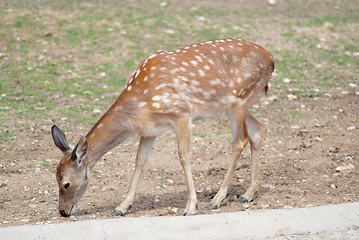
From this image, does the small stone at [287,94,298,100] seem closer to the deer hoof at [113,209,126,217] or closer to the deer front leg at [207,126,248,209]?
the deer front leg at [207,126,248,209]

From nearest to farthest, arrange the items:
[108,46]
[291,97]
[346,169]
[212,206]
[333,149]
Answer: [212,206] → [346,169] → [333,149] → [291,97] → [108,46]

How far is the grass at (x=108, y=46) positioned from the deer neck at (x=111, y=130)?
7.44ft

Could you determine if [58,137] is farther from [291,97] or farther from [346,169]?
[291,97]

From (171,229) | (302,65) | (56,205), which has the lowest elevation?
(302,65)

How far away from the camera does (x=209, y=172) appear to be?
23.6 ft

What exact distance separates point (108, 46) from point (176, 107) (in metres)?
6.07

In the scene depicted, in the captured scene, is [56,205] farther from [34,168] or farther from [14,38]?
[14,38]

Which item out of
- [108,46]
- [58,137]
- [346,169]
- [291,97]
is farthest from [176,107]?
[108,46]

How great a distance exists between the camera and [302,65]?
36.9 ft

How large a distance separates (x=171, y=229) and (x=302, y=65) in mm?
7010

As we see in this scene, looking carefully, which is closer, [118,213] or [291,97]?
[118,213]

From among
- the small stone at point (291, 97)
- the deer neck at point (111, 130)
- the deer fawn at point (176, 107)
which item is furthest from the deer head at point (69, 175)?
the small stone at point (291, 97)

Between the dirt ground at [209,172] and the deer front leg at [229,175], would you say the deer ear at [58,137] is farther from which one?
the deer front leg at [229,175]

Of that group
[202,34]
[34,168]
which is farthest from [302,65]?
[34,168]
